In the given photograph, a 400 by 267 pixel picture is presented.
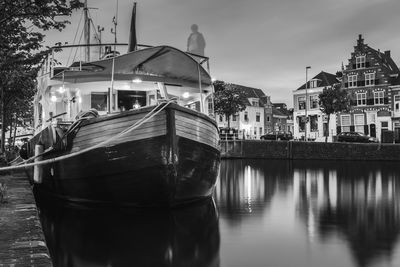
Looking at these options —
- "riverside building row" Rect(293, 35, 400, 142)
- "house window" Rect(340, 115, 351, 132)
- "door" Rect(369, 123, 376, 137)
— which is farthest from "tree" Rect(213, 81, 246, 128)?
"door" Rect(369, 123, 376, 137)

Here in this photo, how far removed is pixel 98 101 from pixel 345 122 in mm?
50346

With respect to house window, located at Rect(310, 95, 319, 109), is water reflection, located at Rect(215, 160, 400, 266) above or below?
below

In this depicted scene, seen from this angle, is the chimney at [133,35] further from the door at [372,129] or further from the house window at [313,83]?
the house window at [313,83]

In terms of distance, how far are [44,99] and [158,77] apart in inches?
157

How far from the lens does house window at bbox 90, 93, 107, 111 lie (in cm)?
1282

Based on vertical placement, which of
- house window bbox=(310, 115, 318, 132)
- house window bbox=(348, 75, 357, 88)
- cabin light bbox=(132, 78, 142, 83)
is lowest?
cabin light bbox=(132, 78, 142, 83)

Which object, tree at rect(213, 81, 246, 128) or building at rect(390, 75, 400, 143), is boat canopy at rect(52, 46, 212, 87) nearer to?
building at rect(390, 75, 400, 143)

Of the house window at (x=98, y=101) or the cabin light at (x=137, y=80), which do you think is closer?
the cabin light at (x=137, y=80)

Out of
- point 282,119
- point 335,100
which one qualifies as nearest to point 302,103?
point 335,100

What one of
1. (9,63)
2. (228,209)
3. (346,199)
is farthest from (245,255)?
(9,63)

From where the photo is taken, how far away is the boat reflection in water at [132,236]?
266 inches

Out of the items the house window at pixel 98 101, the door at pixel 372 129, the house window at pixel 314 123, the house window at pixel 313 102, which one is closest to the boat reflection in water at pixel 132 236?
the house window at pixel 98 101

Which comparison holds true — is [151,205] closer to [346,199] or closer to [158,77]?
[158,77]

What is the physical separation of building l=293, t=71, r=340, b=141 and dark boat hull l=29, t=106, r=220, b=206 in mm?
51635
